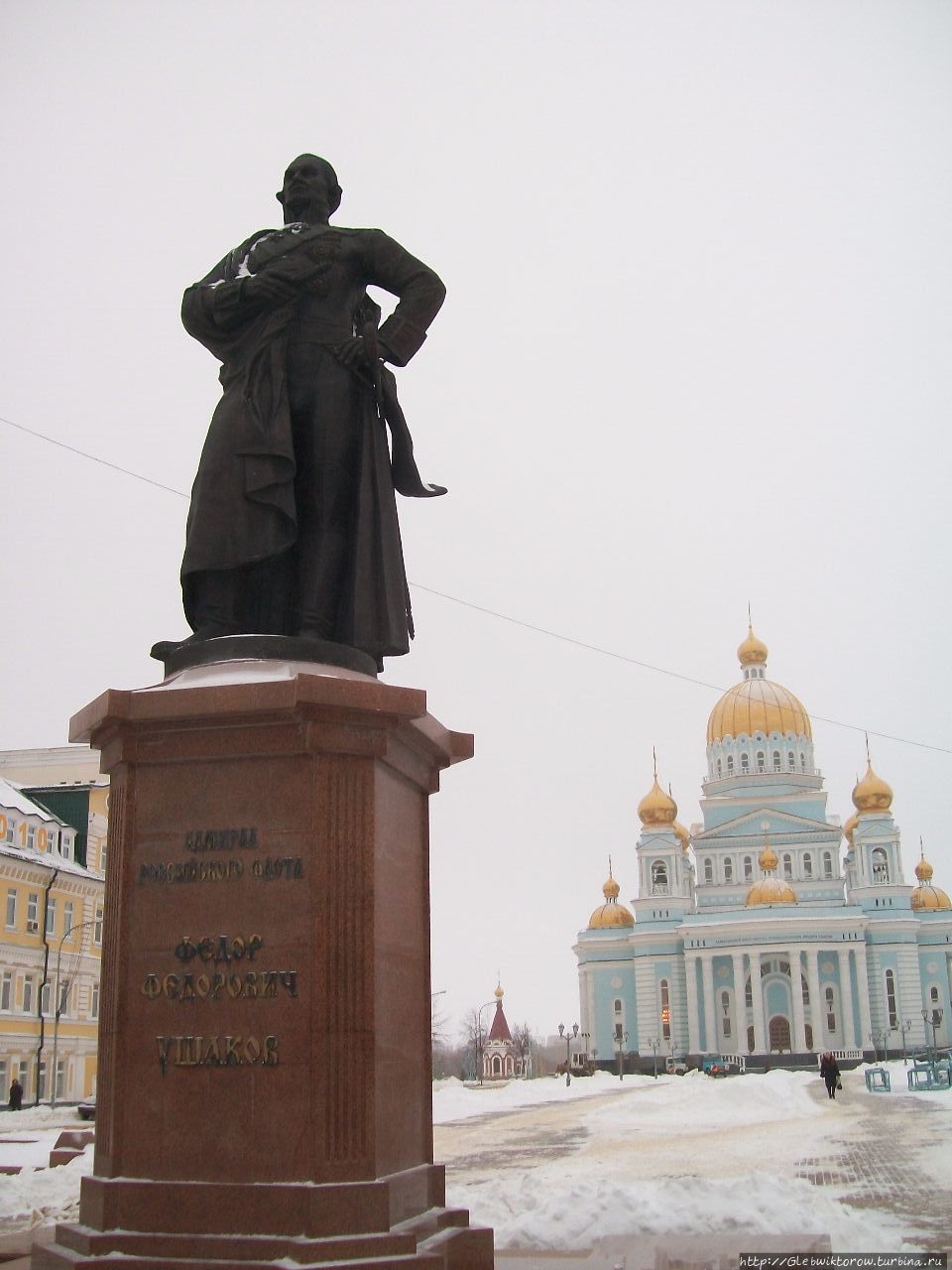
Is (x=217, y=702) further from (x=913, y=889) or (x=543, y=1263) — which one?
(x=913, y=889)

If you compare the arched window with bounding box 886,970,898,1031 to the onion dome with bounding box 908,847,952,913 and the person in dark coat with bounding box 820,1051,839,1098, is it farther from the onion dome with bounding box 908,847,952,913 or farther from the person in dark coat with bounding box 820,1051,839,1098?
the person in dark coat with bounding box 820,1051,839,1098

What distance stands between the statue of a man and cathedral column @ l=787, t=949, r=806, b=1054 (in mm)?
77328

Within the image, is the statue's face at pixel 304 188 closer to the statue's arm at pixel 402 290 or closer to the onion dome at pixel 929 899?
the statue's arm at pixel 402 290

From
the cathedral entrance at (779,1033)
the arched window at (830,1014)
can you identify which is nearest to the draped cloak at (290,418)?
the arched window at (830,1014)

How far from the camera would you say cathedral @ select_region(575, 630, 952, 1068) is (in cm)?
8100

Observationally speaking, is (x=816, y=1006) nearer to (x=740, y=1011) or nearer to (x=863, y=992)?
(x=863, y=992)

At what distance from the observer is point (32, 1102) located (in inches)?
1460

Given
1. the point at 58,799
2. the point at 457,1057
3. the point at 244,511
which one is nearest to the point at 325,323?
the point at 244,511

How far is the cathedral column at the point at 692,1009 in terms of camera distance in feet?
269

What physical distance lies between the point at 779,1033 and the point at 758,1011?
11.0 ft

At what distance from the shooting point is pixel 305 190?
7.96 metres

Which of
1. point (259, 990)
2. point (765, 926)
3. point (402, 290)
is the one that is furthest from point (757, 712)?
point (259, 990)

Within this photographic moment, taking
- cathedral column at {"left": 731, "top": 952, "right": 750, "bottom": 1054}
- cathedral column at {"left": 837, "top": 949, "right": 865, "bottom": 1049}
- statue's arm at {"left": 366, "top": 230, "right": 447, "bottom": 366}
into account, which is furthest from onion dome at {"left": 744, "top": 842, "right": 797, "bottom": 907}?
statue's arm at {"left": 366, "top": 230, "right": 447, "bottom": 366}

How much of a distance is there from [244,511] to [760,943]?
78.9 metres
